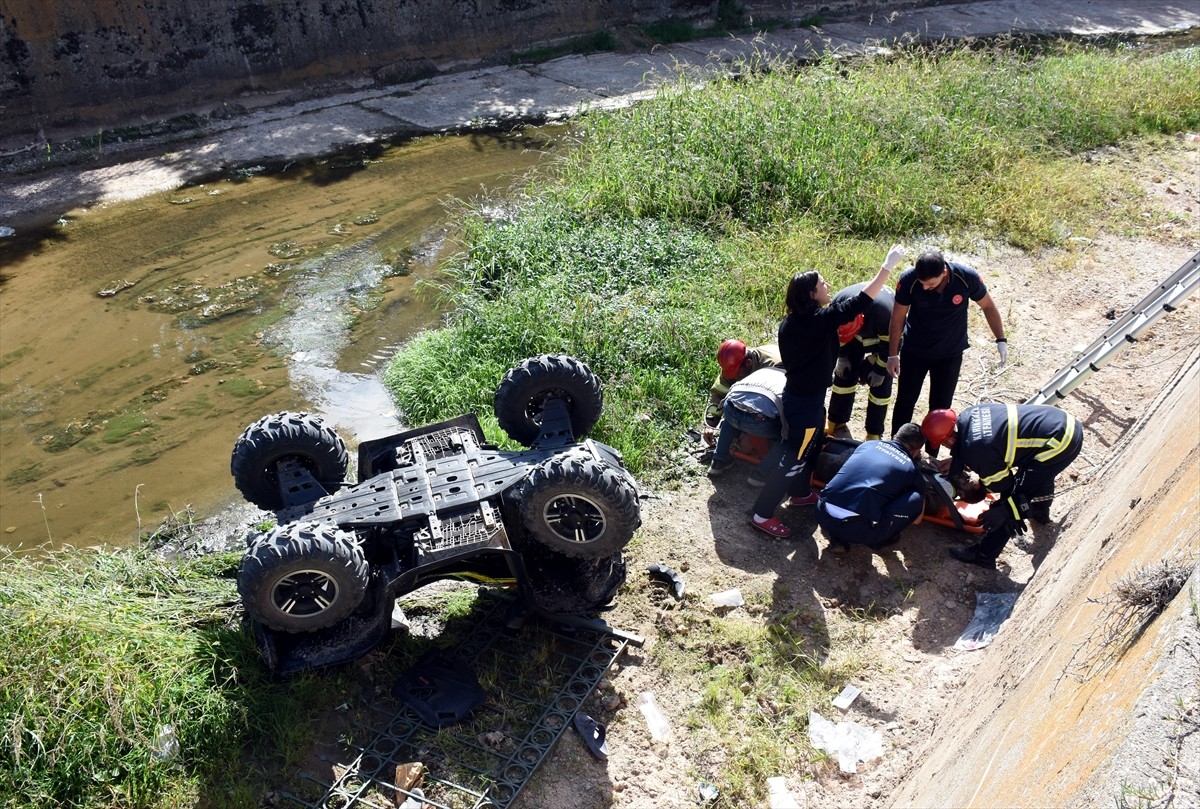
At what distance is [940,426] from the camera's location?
530 centimetres

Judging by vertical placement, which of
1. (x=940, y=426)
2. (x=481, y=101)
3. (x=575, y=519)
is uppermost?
(x=481, y=101)

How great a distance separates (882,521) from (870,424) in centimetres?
125

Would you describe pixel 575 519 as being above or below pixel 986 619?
above

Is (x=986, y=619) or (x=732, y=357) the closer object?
(x=986, y=619)

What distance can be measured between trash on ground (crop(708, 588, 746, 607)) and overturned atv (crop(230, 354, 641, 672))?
2.14 ft

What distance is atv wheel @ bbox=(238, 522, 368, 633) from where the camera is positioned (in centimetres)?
411

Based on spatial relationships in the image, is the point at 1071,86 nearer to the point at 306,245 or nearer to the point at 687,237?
the point at 687,237

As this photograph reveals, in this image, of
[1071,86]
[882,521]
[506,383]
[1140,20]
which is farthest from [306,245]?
[1140,20]

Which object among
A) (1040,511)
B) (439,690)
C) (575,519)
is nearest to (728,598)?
(575,519)

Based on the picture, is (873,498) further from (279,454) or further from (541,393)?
(279,454)

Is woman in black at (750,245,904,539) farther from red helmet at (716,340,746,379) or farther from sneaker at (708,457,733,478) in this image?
red helmet at (716,340,746,379)

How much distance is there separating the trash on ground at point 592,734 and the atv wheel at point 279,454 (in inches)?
69.9

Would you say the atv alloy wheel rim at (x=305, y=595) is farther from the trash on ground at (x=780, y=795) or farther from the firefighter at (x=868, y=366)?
the firefighter at (x=868, y=366)

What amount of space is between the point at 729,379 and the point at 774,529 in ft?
4.19
